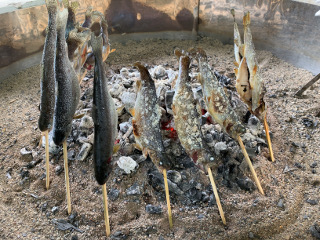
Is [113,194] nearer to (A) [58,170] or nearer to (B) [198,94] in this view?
(A) [58,170]

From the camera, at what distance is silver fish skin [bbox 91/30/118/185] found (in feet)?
8.34

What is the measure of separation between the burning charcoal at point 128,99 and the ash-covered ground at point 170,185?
0.07ft

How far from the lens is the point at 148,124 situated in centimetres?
307

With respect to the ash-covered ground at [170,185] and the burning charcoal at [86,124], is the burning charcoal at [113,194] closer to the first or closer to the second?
the ash-covered ground at [170,185]

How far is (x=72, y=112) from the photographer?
115 inches

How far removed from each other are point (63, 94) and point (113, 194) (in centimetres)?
118

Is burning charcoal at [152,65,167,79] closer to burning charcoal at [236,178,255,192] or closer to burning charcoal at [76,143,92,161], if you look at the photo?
burning charcoal at [76,143,92,161]

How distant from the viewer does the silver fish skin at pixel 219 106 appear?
3.17m

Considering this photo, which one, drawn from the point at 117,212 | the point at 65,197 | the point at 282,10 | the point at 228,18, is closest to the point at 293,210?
the point at 117,212

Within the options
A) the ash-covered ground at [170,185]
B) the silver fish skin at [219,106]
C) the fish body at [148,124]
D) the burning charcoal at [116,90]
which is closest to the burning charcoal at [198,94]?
the ash-covered ground at [170,185]

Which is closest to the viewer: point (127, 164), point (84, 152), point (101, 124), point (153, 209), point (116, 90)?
point (101, 124)

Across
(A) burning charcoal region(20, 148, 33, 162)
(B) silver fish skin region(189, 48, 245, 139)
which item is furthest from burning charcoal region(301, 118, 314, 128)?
(A) burning charcoal region(20, 148, 33, 162)

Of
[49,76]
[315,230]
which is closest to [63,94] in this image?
[49,76]

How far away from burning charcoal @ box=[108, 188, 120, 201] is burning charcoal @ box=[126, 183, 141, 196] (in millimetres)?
113
